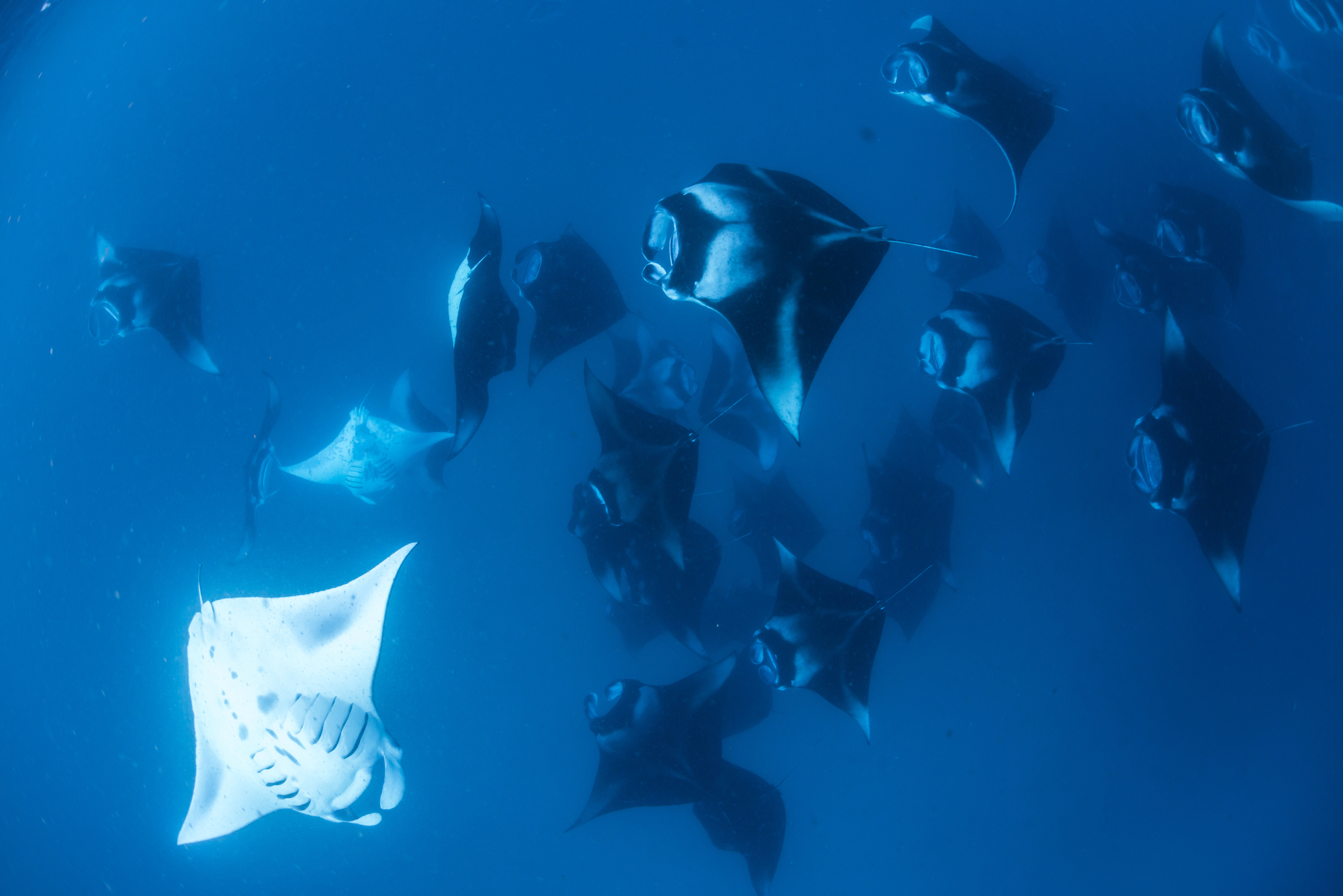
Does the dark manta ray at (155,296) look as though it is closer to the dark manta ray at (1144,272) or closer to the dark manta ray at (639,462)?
the dark manta ray at (639,462)

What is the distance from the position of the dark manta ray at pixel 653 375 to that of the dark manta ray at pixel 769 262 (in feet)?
4.52

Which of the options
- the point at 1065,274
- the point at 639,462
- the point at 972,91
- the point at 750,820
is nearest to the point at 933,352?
the point at 972,91

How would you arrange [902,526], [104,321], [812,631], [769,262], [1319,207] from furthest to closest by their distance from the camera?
[104,321], [902,526], [1319,207], [812,631], [769,262]

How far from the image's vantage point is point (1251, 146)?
282 centimetres

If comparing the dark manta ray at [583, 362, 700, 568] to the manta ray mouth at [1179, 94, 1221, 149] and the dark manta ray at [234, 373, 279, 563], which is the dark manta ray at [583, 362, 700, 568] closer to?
the dark manta ray at [234, 373, 279, 563]

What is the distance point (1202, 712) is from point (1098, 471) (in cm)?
263

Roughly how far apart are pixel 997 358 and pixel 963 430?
34.8 inches

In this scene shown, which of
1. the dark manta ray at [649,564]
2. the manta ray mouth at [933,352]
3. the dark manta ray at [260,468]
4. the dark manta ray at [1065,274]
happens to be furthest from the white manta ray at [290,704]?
the dark manta ray at [1065,274]

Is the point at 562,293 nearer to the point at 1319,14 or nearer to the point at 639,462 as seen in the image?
the point at 639,462

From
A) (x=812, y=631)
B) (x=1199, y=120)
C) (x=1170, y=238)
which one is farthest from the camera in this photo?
(x=1170, y=238)

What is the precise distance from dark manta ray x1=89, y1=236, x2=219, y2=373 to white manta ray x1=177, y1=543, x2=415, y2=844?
155 cm

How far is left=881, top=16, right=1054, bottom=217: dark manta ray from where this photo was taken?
8.72ft

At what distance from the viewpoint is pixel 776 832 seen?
2.93 m

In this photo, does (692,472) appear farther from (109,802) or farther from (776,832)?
(109,802)
